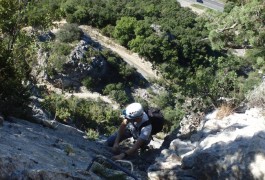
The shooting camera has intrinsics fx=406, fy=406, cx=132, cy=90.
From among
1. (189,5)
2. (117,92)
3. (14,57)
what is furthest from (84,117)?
(189,5)

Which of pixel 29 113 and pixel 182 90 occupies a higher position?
pixel 182 90

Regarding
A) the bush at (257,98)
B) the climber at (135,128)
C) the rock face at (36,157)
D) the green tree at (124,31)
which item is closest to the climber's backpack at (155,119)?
the climber at (135,128)

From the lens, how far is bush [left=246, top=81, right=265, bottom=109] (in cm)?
873

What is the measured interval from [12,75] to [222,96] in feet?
16.5

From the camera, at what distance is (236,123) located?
8000 mm

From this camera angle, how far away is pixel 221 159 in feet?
19.3

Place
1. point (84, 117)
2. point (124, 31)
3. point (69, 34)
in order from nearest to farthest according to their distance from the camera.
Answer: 1. point (84, 117)
2. point (69, 34)
3. point (124, 31)

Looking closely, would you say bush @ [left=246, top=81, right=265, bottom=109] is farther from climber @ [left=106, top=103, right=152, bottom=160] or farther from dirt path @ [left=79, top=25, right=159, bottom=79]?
dirt path @ [left=79, top=25, right=159, bottom=79]

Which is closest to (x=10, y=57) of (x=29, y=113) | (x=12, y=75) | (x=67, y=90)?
(x=12, y=75)

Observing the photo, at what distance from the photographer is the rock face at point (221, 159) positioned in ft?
18.2

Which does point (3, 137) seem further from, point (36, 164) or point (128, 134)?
point (128, 134)

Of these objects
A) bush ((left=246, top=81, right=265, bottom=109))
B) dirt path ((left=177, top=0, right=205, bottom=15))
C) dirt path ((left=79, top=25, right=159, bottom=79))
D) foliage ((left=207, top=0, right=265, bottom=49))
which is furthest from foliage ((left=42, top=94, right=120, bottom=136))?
Result: dirt path ((left=177, top=0, right=205, bottom=15))

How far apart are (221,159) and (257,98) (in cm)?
337

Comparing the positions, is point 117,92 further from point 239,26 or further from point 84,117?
point 239,26
